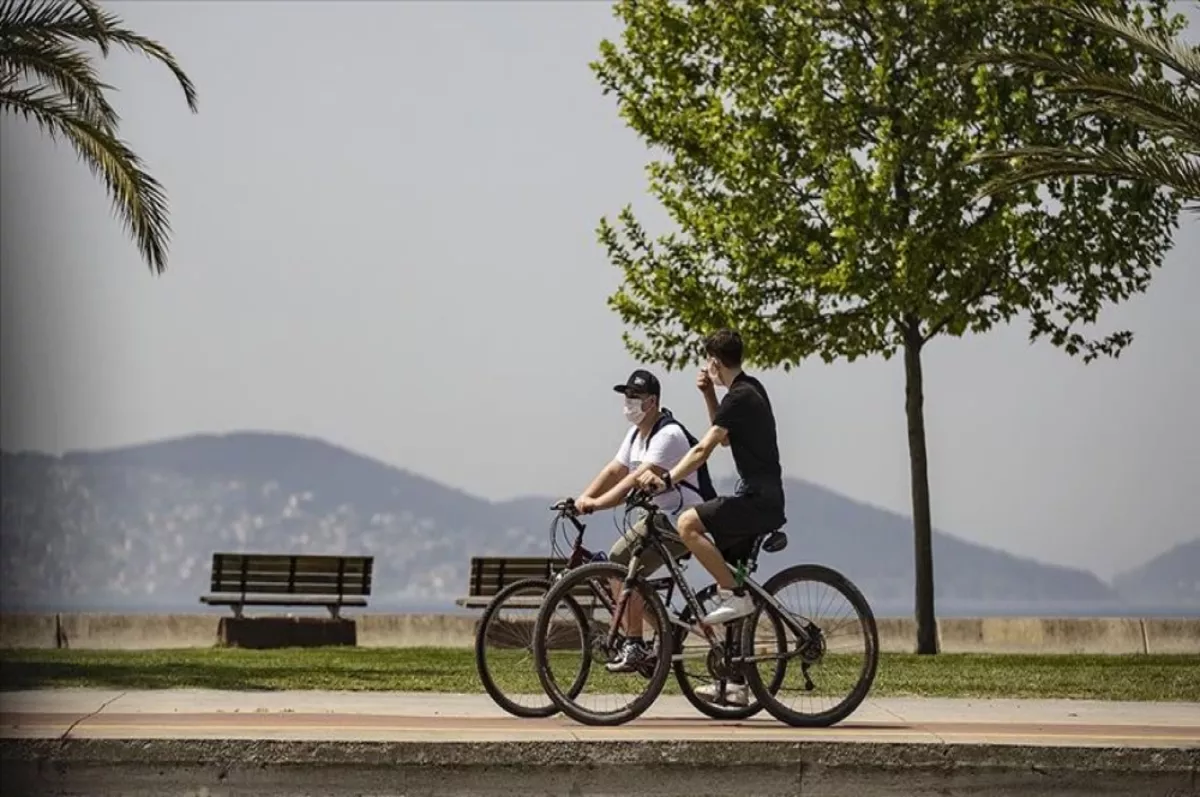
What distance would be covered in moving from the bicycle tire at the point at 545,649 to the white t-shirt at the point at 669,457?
0.58 metres

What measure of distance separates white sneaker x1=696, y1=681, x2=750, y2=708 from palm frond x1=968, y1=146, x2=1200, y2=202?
8979 millimetres

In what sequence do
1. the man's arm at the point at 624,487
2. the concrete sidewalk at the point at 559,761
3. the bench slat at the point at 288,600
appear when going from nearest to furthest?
the concrete sidewalk at the point at 559,761 < the man's arm at the point at 624,487 < the bench slat at the point at 288,600

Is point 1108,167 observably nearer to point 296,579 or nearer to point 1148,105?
point 1148,105

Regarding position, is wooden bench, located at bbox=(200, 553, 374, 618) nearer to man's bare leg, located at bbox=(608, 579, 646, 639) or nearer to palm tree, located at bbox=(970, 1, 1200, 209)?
palm tree, located at bbox=(970, 1, 1200, 209)

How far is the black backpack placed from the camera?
11.7 m

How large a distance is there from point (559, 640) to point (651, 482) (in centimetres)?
96

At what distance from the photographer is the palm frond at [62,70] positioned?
59.8 feet

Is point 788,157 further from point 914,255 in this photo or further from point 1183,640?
point 1183,640

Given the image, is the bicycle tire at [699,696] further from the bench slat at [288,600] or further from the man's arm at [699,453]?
the bench slat at [288,600]

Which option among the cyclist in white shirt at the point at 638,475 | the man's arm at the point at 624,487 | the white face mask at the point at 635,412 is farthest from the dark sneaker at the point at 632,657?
Result: the white face mask at the point at 635,412

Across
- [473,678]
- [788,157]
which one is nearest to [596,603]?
[473,678]

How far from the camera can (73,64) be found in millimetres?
18906

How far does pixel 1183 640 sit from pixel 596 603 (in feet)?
48.6

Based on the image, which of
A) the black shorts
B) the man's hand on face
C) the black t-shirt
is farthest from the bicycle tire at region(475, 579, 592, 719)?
the black t-shirt
